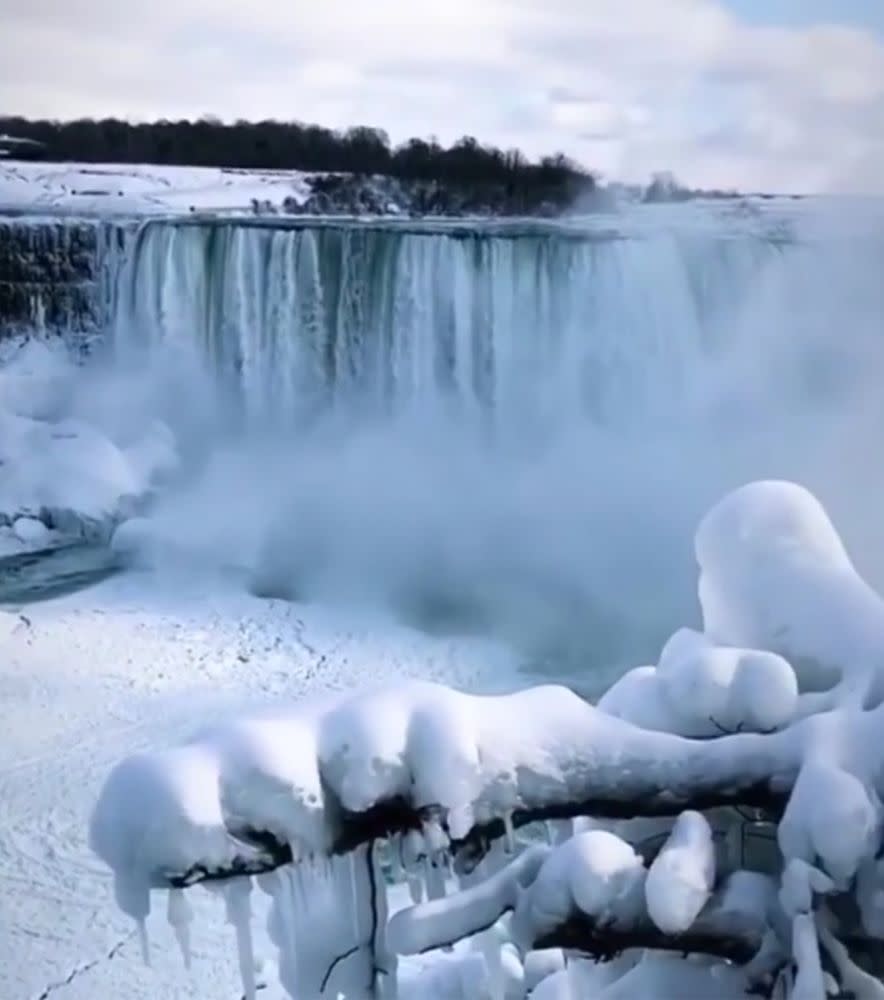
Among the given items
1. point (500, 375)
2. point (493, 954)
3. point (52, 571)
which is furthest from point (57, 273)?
point (493, 954)

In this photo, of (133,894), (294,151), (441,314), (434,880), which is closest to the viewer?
(133,894)

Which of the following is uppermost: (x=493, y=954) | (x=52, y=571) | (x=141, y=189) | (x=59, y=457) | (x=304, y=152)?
(x=304, y=152)

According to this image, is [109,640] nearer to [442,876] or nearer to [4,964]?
[4,964]

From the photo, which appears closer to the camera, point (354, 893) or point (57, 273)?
point (354, 893)

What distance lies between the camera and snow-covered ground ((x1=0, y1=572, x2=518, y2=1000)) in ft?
8.31

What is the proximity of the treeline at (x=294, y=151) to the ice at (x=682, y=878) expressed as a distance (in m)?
5.49

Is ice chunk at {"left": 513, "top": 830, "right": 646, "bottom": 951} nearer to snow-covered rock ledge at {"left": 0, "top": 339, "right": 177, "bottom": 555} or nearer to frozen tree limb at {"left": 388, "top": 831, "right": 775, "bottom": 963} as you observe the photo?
frozen tree limb at {"left": 388, "top": 831, "right": 775, "bottom": 963}

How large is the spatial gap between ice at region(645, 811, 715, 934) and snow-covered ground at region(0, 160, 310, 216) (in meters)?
5.77

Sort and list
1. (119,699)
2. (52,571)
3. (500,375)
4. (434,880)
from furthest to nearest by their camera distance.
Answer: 1. (500,375)
2. (52,571)
3. (119,699)
4. (434,880)

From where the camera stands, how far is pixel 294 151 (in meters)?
6.03

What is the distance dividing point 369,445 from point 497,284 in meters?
0.97

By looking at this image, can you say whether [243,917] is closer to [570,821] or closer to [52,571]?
[570,821]

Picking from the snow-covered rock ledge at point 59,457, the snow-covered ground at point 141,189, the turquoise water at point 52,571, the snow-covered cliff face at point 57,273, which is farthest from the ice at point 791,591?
the snow-covered cliff face at point 57,273

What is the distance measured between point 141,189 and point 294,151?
737 millimetres
